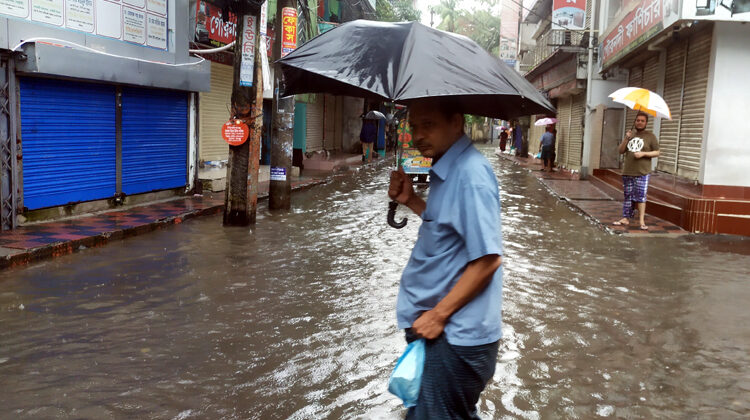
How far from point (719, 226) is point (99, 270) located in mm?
9268

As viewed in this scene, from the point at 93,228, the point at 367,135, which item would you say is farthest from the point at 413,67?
the point at 367,135

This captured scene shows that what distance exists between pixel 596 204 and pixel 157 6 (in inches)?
383

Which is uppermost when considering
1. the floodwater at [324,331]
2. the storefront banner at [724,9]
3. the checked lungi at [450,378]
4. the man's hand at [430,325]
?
the storefront banner at [724,9]

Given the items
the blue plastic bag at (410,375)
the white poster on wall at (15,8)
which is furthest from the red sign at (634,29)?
the blue plastic bag at (410,375)

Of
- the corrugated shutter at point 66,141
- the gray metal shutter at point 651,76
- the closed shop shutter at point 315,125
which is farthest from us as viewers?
the closed shop shutter at point 315,125

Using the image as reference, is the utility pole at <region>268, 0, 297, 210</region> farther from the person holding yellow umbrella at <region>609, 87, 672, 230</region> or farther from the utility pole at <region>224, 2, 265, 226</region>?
the person holding yellow umbrella at <region>609, 87, 672, 230</region>

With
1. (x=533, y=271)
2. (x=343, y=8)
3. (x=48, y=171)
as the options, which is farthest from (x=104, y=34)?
(x=343, y=8)

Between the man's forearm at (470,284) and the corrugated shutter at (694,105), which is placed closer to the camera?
the man's forearm at (470,284)

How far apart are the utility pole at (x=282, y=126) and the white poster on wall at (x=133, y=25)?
7.80 ft

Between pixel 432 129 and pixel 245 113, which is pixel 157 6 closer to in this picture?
pixel 245 113

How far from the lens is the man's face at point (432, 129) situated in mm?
2664

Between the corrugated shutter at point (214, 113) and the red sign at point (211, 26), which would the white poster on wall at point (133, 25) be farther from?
the corrugated shutter at point (214, 113)

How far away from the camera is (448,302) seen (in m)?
2.40

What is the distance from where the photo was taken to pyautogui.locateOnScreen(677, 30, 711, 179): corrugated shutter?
490 inches
